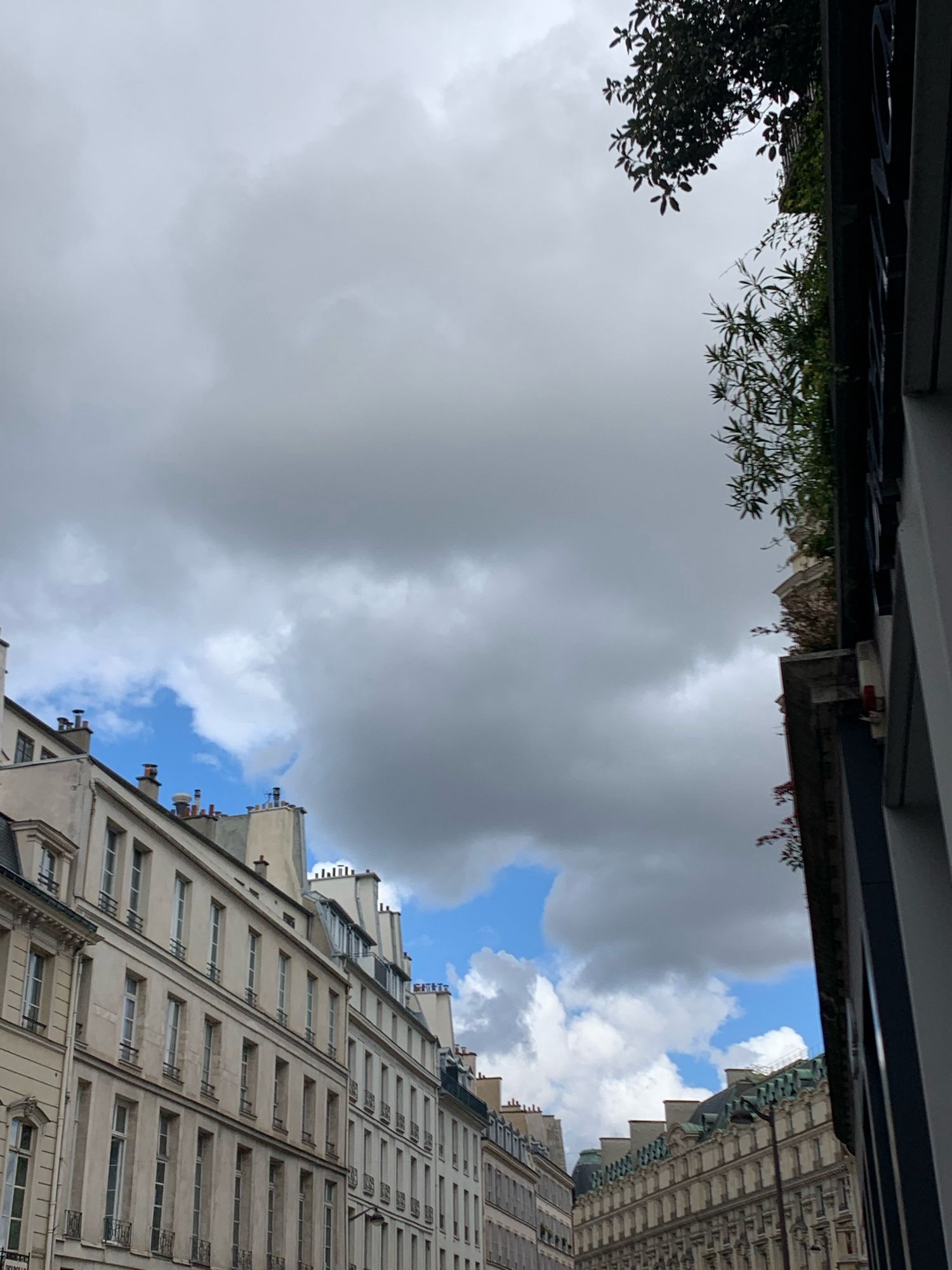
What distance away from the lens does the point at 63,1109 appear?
27641 mm

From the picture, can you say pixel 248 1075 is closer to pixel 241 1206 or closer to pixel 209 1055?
pixel 209 1055

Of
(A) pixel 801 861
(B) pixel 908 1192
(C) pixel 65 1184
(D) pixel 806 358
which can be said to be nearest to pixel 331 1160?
(C) pixel 65 1184

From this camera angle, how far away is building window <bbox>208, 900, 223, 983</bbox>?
37.2 m

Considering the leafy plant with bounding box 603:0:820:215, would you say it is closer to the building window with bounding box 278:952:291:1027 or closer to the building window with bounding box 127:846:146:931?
the building window with bounding box 127:846:146:931

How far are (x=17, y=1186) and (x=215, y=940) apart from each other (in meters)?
12.3

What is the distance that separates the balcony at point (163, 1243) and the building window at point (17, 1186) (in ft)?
20.6

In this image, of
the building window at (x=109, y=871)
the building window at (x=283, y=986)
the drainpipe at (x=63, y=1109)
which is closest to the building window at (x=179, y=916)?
the building window at (x=109, y=871)

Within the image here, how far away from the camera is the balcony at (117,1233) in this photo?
29203 millimetres

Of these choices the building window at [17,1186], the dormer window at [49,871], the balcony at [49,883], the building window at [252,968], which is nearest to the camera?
the building window at [17,1186]

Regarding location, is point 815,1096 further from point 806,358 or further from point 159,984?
point 806,358

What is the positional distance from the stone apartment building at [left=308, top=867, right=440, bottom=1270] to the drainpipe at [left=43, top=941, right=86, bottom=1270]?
19.4m

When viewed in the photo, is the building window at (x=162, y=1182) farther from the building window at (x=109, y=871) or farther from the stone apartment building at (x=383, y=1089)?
the stone apartment building at (x=383, y=1089)

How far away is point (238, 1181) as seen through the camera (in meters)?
37.6

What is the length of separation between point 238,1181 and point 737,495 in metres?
34.5
